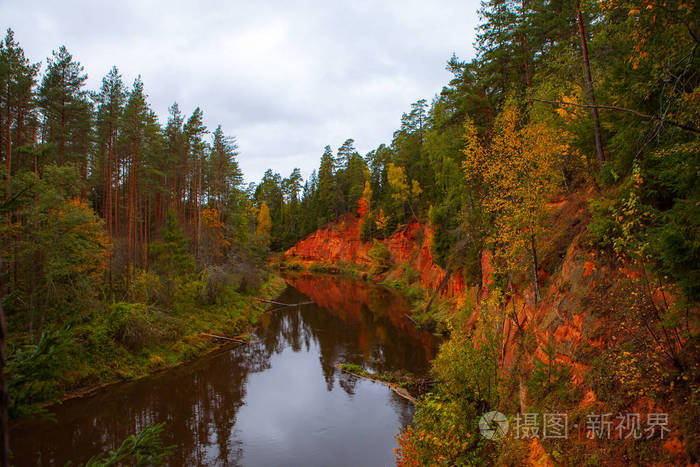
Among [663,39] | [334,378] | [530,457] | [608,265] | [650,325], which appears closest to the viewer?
[663,39]

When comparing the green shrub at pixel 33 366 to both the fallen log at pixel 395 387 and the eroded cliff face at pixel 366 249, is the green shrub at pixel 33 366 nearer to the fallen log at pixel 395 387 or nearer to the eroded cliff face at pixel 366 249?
the fallen log at pixel 395 387

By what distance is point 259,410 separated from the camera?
13922 mm

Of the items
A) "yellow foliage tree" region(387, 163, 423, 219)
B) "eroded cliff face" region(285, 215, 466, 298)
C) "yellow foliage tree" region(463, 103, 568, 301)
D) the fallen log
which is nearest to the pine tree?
the fallen log

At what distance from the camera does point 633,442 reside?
5.06m

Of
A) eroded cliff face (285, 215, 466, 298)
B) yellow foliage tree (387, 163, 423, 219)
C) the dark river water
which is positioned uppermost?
yellow foliage tree (387, 163, 423, 219)

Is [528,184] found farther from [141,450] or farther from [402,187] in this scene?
[402,187]

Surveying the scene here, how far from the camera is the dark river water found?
1105cm

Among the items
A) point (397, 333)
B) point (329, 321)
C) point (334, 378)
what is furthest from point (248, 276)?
point (334, 378)

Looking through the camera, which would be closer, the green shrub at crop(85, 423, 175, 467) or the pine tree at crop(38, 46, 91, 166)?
the green shrub at crop(85, 423, 175, 467)

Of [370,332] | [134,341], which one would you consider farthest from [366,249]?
[134,341]

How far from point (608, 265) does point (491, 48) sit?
16444 mm

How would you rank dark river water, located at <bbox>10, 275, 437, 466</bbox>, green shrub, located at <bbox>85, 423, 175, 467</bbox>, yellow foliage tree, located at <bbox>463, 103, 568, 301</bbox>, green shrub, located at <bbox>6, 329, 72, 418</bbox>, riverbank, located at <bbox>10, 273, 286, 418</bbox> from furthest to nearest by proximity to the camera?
riverbank, located at <bbox>10, 273, 286, 418</bbox> < dark river water, located at <bbox>10, 275, 437, 466</bbox> < yellow foliage tree, located at <bbox>463, 103, 568, 301</bbox> < green shrub, located at <bbox>85, 423, 175, 467</bbox> < green shrub, located at <bbox>6, 329, 72, 418</bbox>

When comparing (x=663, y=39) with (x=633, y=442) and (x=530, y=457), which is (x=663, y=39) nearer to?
(x=633, y=442)

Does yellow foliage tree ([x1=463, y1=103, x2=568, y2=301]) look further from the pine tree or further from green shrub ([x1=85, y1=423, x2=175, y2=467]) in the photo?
the pine tree
